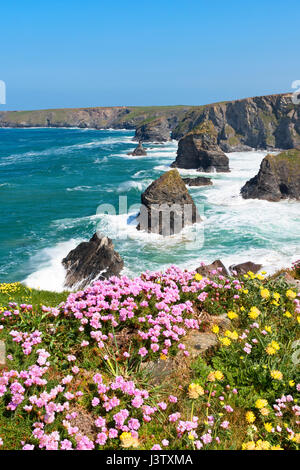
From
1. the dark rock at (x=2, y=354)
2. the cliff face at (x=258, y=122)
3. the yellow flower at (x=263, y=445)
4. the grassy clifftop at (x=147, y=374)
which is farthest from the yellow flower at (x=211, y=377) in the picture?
the cliff face at (x=258, y=122)

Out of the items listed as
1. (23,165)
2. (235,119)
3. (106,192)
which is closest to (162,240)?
(106,192)

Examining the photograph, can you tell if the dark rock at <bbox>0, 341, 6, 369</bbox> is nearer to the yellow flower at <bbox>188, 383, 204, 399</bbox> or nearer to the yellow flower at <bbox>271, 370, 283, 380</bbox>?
the yellow flower at <bbox>188, 383, 204, 399</bbox>

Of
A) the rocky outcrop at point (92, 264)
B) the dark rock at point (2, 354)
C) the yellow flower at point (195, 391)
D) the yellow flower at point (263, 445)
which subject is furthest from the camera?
the rocky outcrop at point (92, 264)

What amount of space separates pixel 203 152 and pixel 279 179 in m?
27.2

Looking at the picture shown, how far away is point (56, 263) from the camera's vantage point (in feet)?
82.8

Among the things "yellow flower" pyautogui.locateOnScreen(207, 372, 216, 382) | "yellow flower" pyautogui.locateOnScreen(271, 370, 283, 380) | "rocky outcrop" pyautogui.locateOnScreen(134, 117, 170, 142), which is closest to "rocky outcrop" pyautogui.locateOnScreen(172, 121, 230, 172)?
"yellow flower" pyautogui.locateOnScreen(271, 370, 283, 380)

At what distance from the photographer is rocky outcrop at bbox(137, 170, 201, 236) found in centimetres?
3272

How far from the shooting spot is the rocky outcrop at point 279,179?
43.1m

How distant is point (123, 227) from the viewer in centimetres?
3475

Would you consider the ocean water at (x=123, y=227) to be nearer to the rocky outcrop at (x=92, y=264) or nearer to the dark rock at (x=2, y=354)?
the rocky outcrop at (x=92, y=264)

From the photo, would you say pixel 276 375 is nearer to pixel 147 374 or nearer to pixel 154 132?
pixel 147 374

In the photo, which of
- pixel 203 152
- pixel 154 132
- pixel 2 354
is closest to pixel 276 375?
pixel 2 354

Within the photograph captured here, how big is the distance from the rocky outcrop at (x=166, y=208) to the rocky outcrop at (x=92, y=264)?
33.1 ft
